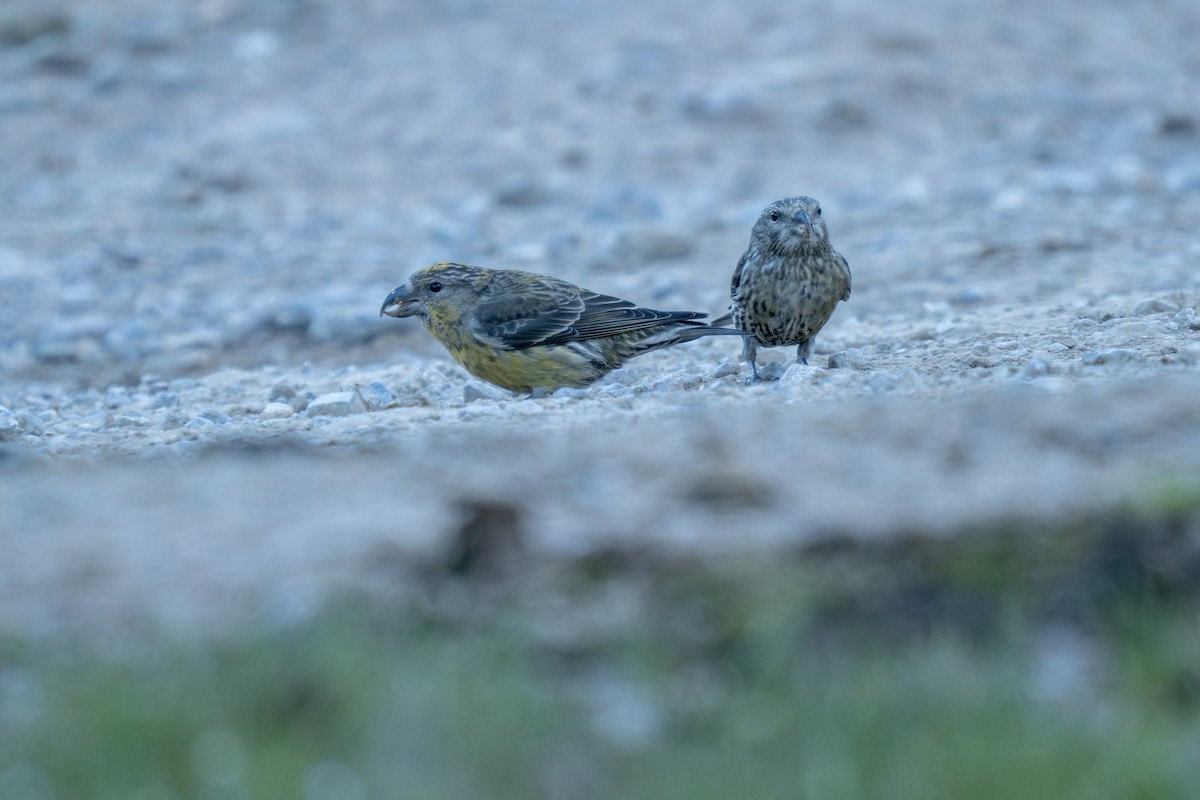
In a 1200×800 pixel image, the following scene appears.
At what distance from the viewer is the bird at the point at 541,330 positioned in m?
8.19

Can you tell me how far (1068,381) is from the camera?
20.6 ft

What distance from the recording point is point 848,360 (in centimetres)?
779

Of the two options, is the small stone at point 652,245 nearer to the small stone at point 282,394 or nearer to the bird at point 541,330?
the bird at point 541,330

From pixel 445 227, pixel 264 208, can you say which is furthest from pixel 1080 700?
pixel 264 208

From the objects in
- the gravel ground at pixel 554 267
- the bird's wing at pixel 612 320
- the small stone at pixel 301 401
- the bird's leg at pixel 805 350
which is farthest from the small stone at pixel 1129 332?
the small stone at pixel 301 401

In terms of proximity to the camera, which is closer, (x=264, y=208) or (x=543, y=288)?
(x=543, y=288)

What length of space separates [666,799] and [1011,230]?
8645mm

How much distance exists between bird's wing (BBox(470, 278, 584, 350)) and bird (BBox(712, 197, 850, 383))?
869mm

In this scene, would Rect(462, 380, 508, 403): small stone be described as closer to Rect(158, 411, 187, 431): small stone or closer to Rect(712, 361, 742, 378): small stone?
Rect(712, 361, 742, 378): small stone

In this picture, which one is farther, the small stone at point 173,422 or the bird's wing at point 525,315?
the bird's wing at point 525,315

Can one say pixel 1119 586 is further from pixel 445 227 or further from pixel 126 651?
pixel 445 227

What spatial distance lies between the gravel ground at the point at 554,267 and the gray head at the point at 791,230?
551mm

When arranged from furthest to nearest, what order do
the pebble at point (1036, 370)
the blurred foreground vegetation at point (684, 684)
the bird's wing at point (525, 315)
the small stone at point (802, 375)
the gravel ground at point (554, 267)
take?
the bird's wing at point (525, 315) < the small stone at point (802, 375) < the pebble at point (1036, 370) < the gravel ground at point (554, 267) < the blurred foreground vegetation at point (684, 684)

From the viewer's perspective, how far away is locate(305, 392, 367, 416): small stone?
7.54m
